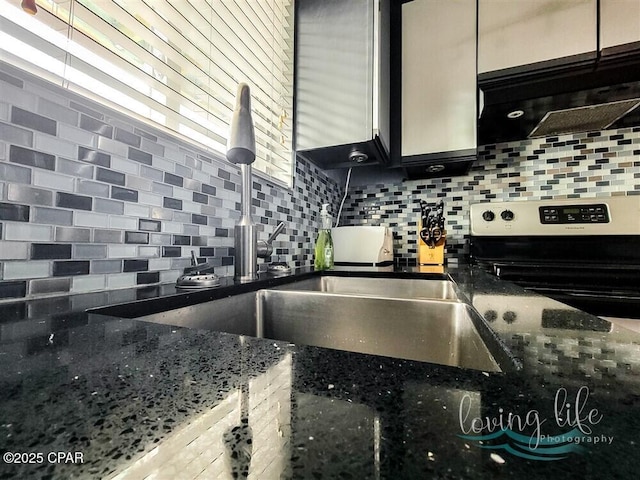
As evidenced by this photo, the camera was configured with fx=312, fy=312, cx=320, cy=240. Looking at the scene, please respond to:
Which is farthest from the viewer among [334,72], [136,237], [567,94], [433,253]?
[433,253]

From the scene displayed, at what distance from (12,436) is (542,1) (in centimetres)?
196

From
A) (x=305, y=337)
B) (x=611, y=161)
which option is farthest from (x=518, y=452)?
(x=611, y=161)

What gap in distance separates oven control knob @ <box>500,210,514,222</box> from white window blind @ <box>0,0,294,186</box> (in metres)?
1.11

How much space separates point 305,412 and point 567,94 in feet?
5.65

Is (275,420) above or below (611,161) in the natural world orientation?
below

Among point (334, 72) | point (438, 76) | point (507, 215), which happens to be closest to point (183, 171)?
point (334, 72)

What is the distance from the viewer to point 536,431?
0.16 meters

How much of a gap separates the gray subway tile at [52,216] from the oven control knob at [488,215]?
1645 mm

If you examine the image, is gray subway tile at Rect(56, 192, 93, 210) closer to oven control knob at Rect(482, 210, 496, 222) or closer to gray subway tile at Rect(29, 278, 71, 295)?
gray subway tile at Rect(29, 278, 71, 295)

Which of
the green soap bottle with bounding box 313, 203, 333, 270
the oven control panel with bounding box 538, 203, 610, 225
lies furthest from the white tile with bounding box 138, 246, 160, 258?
the oven control panel with bounding box 538, 203, 610, 225

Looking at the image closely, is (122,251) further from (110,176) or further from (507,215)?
(507,215)

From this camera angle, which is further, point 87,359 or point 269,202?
point 269,202

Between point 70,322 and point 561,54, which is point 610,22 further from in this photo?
Result: point 70,322

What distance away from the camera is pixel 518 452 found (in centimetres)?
14
